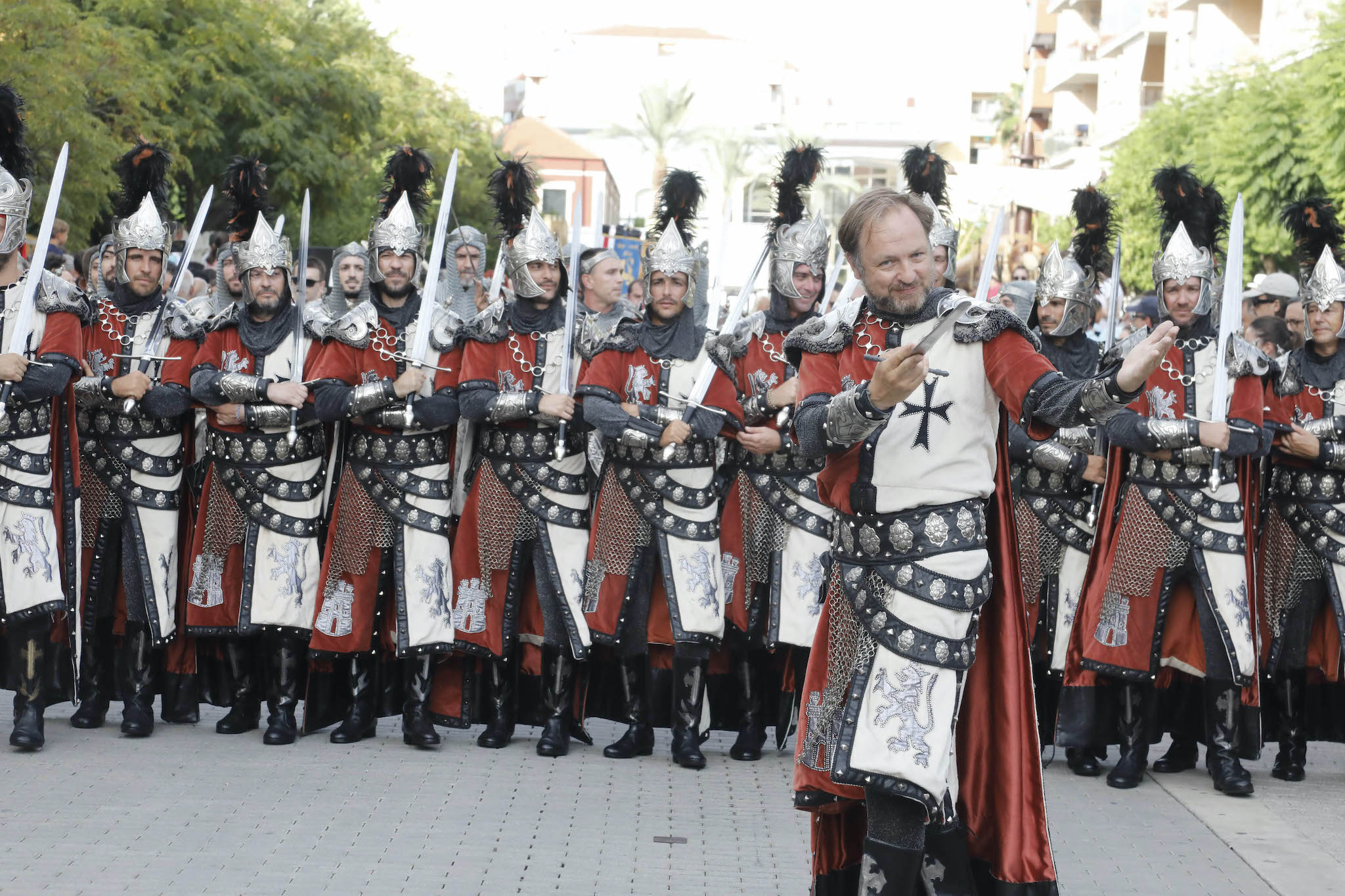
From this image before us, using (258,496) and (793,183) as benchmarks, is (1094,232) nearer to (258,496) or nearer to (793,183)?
(793,183)

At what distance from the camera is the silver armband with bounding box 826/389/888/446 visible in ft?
13.3

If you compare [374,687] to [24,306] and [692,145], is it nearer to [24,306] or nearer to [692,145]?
[24,306]

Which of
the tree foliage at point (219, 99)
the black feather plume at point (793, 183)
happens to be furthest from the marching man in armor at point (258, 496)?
the black feather plume at point (793, 183)

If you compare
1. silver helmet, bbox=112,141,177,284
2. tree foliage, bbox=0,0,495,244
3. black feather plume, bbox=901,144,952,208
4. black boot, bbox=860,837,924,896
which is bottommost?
black boot, bbox=860,837,924,896

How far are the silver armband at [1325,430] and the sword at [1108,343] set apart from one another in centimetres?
85

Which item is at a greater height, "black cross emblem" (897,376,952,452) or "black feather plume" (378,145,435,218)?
"black feather plume" (378,145,435,218)

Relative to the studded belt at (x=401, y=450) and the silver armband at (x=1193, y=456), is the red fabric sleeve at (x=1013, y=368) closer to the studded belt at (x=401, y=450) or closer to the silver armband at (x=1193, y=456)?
the silver armband at (x=1193, y=456)

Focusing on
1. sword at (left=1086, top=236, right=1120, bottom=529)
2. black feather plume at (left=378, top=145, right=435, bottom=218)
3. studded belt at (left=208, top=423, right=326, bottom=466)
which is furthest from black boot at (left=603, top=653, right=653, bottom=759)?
black feather plume at (left=378, top=145, right=435, bottom=218)

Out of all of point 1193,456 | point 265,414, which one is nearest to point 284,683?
point 265,414

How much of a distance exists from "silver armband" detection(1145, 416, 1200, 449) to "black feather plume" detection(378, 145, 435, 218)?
132 inches

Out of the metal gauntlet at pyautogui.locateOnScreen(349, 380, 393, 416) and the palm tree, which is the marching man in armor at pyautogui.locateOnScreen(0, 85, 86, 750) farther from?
the palm tree

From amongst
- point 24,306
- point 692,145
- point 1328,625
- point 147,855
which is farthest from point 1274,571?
point 692,145

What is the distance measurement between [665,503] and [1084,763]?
215 cm

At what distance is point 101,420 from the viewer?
7.67 m
